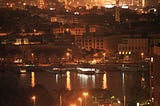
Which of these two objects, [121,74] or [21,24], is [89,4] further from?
[121,74]

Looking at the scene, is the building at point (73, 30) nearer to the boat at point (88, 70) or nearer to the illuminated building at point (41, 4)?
the boat at point (88, 70)

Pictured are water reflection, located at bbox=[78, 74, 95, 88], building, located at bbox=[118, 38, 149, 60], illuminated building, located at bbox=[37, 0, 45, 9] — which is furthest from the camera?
illuminated building, located at bbox=[37, 0, 45, 9]

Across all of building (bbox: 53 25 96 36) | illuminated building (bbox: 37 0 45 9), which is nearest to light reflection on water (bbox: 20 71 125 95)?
building (bbox: 53 25 96 36)

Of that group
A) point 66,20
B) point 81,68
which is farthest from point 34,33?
point 81,68

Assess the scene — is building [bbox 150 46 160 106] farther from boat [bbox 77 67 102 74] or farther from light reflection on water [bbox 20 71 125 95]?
boat [bbox 77 67 102 74]


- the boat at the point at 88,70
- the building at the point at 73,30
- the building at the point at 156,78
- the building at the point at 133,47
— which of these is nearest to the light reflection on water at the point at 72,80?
the boat at the point at 88,70

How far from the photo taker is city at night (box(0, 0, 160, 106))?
452 centimetres

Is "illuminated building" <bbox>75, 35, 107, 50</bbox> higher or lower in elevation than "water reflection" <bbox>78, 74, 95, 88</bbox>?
higher

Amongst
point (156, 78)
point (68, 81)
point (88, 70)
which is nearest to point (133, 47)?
point (88, 70)

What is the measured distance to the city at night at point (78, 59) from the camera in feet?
14.8

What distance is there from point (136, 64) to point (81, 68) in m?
0.81

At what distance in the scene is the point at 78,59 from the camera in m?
7.97

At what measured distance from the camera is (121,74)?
265 inches

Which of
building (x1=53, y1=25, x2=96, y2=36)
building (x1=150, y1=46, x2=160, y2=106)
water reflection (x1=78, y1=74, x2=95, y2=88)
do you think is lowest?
water reflection (x1=78, y1=74, x2=95, y2=88)
